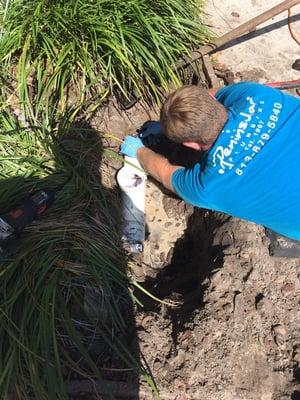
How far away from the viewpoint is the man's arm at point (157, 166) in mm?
2654

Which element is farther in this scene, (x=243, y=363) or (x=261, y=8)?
(x=261, y=8)

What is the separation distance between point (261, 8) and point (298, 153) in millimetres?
2274

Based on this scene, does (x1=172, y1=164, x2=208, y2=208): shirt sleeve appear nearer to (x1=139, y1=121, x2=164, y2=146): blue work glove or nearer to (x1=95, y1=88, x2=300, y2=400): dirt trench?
(x1=95, y1=88, x2=300, y2=400): dirt trench

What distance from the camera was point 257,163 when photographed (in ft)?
7.03

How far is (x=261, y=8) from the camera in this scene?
12.6ft

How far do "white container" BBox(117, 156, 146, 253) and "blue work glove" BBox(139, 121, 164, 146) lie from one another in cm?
16

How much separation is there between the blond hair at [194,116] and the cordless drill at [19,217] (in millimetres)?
786

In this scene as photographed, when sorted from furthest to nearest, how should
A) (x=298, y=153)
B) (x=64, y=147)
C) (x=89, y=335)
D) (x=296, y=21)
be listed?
(x=296, y=21) → (x=64, y=147) → (x=89, y=335) → (x=298, y=153)

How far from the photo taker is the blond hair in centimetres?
219

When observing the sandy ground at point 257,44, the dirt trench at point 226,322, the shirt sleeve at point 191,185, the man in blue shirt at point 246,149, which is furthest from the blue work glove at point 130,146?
the sandy ground at point 257,44

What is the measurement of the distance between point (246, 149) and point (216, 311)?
868 millimetres

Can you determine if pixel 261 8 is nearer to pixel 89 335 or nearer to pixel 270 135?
pixel 270 135

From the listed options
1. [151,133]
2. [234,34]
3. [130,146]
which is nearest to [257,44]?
[234,34]

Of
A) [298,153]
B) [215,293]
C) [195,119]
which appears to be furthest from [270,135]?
[215,293]
